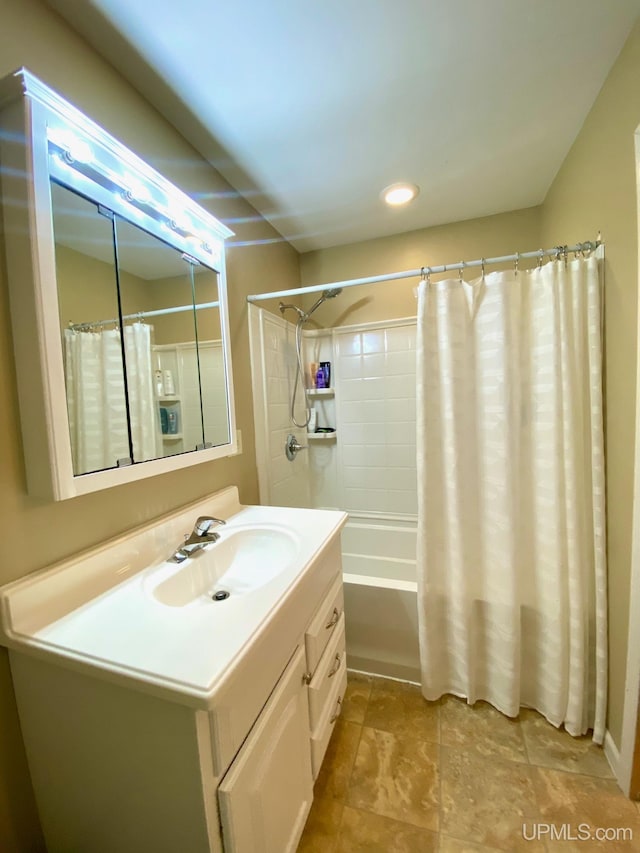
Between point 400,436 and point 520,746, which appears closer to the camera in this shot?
point 520,746

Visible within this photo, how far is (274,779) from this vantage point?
748mm

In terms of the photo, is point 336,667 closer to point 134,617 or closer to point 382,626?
point 382,626

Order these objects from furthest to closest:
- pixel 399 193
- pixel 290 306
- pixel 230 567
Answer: pixel 290 306 < pixel 399 193 < pixel 230 567

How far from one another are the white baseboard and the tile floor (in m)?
0.02

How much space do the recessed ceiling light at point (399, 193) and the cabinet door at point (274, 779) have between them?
1.96 meters

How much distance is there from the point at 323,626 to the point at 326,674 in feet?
0.54

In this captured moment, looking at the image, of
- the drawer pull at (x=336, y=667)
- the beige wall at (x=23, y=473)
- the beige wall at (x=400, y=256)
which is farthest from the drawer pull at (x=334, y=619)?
the beige wall at (x=400, y=256)

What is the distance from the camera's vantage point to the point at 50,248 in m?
0.73

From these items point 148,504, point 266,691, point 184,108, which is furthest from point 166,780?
point 184,108

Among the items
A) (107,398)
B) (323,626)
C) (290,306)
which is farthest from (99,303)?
(290,306)

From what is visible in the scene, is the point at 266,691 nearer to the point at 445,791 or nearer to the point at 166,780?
the point at 166,780

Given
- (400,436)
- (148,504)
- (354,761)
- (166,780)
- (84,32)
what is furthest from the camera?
(400,436)

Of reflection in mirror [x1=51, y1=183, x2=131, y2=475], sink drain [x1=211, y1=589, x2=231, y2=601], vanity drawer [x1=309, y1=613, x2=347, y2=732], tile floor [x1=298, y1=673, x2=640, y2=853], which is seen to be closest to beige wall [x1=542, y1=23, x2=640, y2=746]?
tile floor [x1=298, y1=673, x2=640, y2=853]

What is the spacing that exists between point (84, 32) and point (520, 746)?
2688 millimetres
